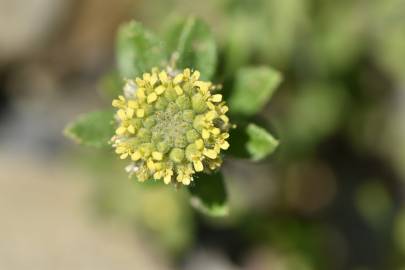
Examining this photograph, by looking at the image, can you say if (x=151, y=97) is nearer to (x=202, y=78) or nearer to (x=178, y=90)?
(x=178, y=90)

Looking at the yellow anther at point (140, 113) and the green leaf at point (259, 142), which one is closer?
the yellow anther at point (140, 113)

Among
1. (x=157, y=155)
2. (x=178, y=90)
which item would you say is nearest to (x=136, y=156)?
(x=157, y=155)

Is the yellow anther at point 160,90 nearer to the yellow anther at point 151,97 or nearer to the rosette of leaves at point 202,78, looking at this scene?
the yellow anther at point 151,97

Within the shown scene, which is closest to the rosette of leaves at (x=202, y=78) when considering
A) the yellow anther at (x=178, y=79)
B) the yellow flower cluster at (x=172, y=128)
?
the yellow flower cluster at (x=172, y=128)

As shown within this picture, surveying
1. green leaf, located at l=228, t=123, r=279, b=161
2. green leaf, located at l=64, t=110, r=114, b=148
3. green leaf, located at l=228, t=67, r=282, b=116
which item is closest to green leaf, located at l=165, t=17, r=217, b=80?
green leaf, located at l=228, t=67, r=282, b=116

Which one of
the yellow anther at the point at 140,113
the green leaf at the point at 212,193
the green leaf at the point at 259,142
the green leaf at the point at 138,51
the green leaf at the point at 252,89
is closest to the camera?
the yellow anther at the point at 140,113

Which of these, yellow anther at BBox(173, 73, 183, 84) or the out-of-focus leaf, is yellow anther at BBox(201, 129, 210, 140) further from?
the out-of-focus leaf

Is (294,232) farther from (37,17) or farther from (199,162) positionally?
(37,17)
